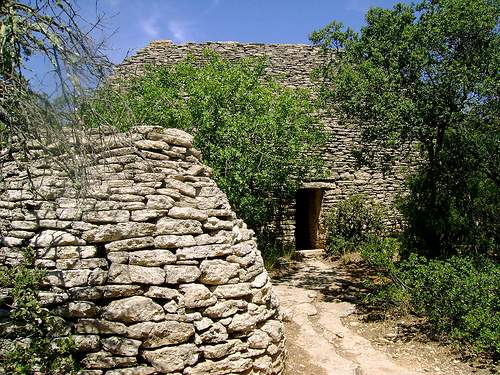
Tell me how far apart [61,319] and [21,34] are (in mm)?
2356

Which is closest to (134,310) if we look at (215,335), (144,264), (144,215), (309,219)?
(144,264)

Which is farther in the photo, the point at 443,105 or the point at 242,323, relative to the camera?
the point at 443,105

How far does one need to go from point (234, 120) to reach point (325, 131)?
176 inches

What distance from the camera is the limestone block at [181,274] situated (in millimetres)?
3404

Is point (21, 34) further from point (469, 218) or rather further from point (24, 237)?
point (469, 218)

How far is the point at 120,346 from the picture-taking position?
120 inches

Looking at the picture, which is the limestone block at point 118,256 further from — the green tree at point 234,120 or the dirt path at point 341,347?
the green tree at point 234,120

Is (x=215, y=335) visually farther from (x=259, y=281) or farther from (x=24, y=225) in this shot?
(x=24, y=225)

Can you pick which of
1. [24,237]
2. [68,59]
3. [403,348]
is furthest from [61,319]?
[403,348]

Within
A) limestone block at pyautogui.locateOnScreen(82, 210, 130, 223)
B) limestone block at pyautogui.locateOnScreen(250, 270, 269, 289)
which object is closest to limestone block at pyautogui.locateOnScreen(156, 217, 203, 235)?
limestone block at pyautogui.locateOnScreen(82, 210, 130, 223)

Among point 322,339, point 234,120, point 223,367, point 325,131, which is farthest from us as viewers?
point 325,131

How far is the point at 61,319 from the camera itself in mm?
3078

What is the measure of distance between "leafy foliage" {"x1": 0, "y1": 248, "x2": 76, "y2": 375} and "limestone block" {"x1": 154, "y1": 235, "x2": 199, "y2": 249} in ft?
3.21

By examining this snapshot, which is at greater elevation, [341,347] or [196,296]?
[196,296]
